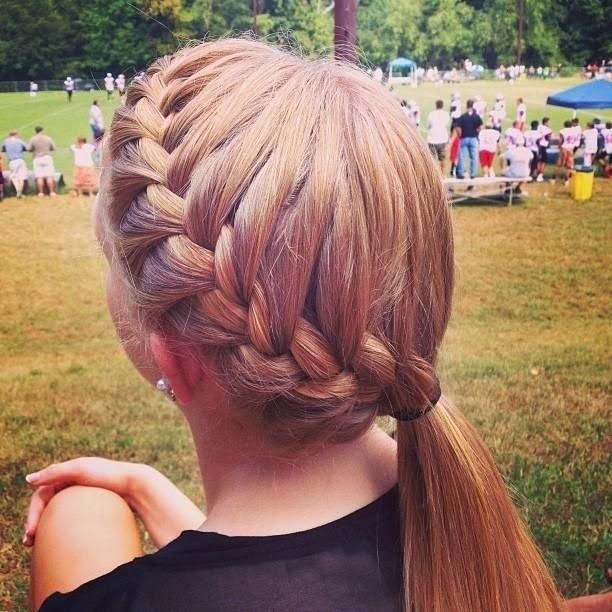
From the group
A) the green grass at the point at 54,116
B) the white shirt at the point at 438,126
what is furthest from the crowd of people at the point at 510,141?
the green grass at the point at 54,116

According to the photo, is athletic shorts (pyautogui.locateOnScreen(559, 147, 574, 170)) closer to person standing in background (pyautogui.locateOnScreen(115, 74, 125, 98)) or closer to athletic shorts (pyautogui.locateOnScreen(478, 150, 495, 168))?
athletic shorts (pyautogui.locateOnScreen(478, 150, 495, 168))

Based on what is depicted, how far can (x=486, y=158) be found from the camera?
2.34m

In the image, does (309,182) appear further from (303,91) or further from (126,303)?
(126,303)

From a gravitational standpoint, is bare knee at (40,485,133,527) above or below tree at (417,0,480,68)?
below

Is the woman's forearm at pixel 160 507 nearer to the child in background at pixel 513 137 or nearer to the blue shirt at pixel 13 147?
the blue shirt at pixel 13 147

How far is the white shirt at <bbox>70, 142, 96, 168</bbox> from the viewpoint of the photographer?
6.79 feet

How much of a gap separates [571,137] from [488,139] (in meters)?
0.25

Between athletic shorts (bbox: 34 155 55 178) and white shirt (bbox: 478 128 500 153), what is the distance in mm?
1262

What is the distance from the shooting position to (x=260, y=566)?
691mm

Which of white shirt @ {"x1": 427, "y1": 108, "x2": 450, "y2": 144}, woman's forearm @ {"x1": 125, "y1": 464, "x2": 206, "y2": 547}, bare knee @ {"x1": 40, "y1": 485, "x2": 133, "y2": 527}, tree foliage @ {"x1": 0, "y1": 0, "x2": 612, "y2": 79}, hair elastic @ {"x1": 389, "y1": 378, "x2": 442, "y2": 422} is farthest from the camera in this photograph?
white shirt @ {"x1": 427, "y1": 108, "x2": 450, "y2": 144}

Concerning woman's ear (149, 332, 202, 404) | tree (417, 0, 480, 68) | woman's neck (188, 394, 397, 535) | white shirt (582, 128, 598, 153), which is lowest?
woman's neck (188, 394, 397, 535)

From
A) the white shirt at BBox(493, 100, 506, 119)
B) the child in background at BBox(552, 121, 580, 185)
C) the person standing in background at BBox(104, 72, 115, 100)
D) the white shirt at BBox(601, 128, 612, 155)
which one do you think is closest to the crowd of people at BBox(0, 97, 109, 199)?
the person standing in background at BBox(104, 72, 115, 100)

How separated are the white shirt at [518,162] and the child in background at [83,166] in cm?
124

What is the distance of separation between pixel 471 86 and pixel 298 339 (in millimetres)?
1770
